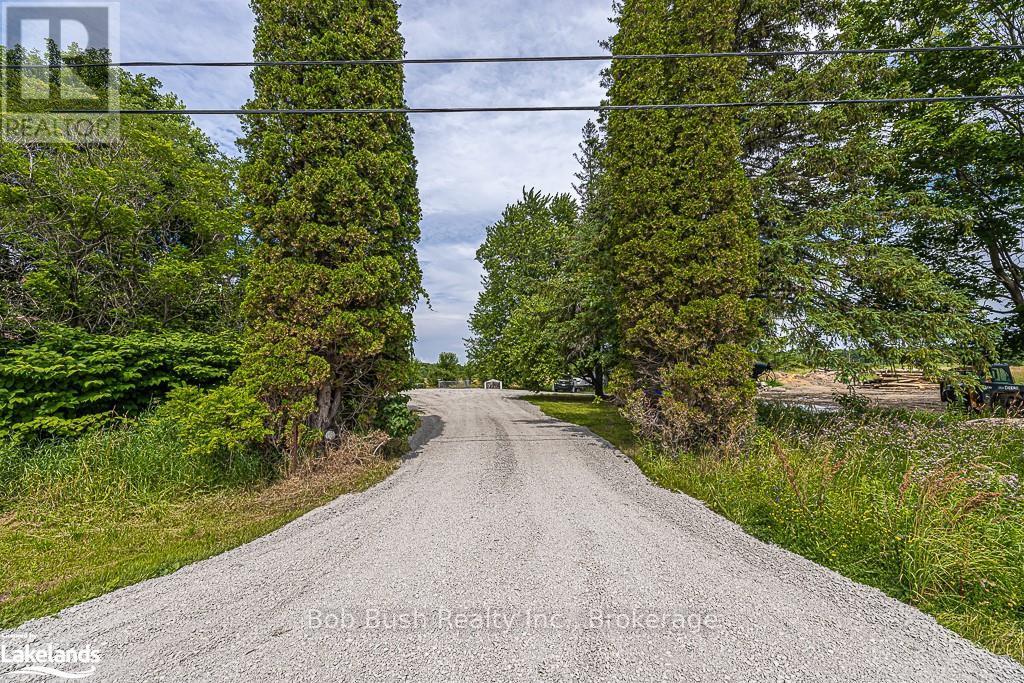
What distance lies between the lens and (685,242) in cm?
705

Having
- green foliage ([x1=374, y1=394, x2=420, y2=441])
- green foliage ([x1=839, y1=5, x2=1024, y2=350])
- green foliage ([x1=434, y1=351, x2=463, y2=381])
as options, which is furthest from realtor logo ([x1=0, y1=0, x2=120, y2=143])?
green foliage ([x1=434, y1=351, x2=463, y2=381])

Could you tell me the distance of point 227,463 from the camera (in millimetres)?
5852

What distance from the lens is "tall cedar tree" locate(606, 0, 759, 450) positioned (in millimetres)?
6797

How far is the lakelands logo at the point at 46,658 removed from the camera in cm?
225

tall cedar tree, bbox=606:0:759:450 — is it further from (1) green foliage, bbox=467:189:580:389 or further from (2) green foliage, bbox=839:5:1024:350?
(1) green foliage, bbox=467:189:580:389

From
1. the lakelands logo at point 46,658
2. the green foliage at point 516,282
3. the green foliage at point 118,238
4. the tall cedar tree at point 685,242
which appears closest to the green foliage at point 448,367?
the green foliage at point 516,282

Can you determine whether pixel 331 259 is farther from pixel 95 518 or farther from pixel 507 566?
pixel 507 566

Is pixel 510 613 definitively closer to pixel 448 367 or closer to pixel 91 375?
pixel 91 375

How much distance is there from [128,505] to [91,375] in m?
3.07

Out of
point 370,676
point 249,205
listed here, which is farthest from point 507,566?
point 249,205

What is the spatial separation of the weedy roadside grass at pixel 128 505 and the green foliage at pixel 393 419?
89 cm

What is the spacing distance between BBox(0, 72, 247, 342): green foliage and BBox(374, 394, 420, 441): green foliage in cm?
575

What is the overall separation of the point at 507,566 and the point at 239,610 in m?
2.07

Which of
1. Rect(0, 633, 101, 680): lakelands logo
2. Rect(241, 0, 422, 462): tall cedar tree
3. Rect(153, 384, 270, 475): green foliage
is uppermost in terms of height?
Rect(241, 0, 422, 462): tall cedar tree
